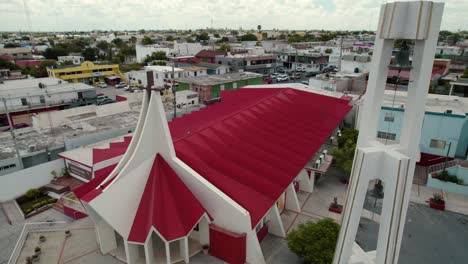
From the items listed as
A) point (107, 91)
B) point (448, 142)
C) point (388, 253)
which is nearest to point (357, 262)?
point (388, 253)

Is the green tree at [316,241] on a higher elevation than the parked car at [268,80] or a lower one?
lower

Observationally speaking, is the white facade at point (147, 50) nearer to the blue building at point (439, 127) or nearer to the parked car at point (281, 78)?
the parked car at point (281, 78)

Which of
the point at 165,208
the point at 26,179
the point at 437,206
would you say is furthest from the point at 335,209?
the point at 26,179

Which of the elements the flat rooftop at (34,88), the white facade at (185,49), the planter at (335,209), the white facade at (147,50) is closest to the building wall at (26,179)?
the flat rooftop at (34,88)

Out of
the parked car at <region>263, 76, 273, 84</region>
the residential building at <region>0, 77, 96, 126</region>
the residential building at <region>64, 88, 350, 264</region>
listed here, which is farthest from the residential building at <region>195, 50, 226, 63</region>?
the residential building at <region>64, 88, 350, 264</region>

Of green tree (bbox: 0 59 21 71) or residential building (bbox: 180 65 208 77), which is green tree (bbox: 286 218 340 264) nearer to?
residential building (bbox: 180 65 208 77)

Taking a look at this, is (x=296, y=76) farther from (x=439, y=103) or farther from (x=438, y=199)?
(x=438, y=199)
